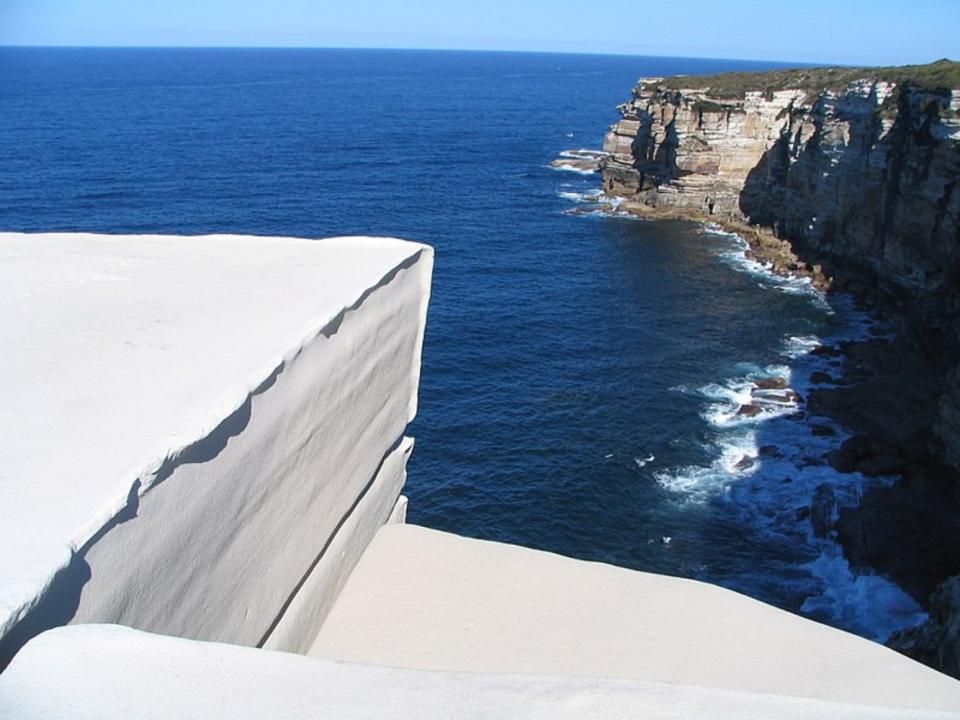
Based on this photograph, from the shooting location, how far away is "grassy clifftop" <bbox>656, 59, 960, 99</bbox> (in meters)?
Result: 45.1

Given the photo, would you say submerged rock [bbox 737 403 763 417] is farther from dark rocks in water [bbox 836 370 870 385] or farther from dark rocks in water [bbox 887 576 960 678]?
dark rocks in water [bbox 887 576 960 678]

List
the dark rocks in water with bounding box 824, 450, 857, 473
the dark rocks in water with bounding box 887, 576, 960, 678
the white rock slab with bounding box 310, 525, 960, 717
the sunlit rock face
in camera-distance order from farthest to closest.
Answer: the dark rocks in water with bounding box 824, 450, 857, 473, the dark rocks in water with bounding box 887, 576, 960, 678, the white rock slab with bounding box 310, 525, 960, 717, the sunlit rock face

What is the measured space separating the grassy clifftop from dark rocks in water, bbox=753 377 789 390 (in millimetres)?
17154

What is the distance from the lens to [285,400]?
4430 mm

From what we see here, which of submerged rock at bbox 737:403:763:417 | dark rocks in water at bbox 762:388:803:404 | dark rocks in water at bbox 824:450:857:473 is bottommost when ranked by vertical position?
dark rocks in water at bbox 824:450:857:473

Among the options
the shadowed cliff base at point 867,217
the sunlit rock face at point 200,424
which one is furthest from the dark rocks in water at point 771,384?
the sunlit rock face at point 200,424

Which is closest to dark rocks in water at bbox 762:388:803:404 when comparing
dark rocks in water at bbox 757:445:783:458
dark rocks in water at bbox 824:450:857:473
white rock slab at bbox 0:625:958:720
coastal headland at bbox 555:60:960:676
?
coastal headland at bbox 555:60:960:676

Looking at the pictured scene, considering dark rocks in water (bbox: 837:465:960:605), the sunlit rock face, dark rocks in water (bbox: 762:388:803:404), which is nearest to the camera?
the sunlit rock face

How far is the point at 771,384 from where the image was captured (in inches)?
1437

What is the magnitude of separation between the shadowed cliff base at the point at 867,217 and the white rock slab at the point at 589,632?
1165 cm

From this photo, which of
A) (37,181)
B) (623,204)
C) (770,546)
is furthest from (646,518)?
(37,181)

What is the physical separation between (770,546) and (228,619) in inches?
969

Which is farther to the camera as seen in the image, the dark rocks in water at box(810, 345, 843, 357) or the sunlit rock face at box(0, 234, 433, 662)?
the dark rocks in water at box(810, 345, 843, 357)

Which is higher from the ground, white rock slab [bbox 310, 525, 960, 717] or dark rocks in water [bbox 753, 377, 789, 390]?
white rock slab [bbox 310, 525, 960, 717]
